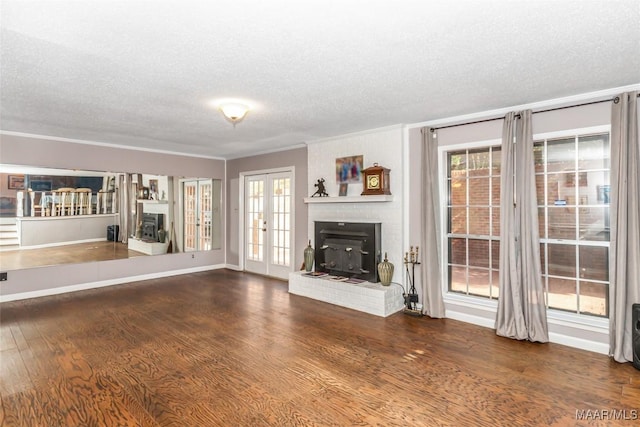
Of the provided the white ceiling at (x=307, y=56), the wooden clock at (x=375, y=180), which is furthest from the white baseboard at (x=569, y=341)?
the white ceiling at (x=307, y=56)

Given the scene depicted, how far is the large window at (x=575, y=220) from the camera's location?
3352mm

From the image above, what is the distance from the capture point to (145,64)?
2664mm

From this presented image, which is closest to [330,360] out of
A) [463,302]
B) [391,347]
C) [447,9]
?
[391,347]

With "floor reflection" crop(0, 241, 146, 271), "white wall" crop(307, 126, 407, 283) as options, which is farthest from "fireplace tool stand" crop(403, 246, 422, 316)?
"floor reflection" crop(0, 241, 146, 271)

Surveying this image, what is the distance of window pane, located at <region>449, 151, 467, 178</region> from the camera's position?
14.0ft

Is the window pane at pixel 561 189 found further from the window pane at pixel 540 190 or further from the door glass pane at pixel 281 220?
the door glass pane at pixel 281 220

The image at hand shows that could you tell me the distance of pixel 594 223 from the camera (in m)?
3.38

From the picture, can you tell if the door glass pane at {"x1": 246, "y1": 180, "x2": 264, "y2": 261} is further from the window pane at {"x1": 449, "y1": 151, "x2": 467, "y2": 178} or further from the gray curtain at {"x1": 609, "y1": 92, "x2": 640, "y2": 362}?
the gray curtain at {"x1": 609, "y1": 92, "x2": 640, "y2": 362}

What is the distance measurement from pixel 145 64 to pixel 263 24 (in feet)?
Answer: 3.90

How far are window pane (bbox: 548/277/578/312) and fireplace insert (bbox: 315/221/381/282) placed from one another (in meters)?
2.06

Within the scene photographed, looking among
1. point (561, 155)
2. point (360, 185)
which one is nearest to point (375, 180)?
point (360, 185)

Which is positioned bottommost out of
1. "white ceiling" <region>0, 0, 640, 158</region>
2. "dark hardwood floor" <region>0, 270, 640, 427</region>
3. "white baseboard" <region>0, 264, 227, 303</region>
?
"dark hardwood floor" <region>0, 270, 640, 427</region>

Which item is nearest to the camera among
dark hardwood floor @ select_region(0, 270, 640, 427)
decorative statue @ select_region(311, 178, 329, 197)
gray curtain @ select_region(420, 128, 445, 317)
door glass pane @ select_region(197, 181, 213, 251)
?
dark hardwood floor @ select_region(0, 270, 640, 427)

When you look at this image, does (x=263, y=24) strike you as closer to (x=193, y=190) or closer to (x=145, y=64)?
(x=145, y=64)
